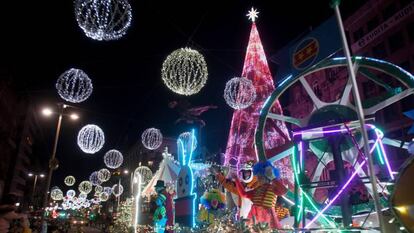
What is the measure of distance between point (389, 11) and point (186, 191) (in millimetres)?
34838

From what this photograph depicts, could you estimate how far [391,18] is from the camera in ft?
120

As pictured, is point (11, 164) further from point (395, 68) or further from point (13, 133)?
point (395, 68)

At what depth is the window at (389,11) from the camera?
3719cm

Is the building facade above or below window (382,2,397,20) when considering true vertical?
below

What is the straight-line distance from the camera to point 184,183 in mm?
14617

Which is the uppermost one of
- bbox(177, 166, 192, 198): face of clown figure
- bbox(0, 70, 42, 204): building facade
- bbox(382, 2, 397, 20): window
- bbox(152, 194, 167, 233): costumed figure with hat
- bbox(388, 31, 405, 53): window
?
bbox(382, 2, 397, 20): window

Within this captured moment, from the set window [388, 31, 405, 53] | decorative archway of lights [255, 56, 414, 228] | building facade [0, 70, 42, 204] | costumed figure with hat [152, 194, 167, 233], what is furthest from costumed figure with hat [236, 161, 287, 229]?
building facade [0, 70, 42, 204]

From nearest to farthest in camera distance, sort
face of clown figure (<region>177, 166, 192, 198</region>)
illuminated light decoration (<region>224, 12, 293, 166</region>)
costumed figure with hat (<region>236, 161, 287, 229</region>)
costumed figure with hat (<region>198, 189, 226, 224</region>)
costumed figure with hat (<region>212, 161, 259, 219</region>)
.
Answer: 1. costumed figure with hat (<region>236, 161, 287, 229</region>)
2. costumed figure with hat (<region>212, 161, 259, 219</region>)
3. costumed figure with hat (<region>198, 189, 226, 224</region>)
4. face of clown figure (<region>177, 166, 192, 198</region>)
5. illuminated light decoration (<region>224, 12, 293, 166</region>)

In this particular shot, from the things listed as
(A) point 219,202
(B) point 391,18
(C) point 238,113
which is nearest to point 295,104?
(B) point 391,18

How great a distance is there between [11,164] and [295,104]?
44.1m

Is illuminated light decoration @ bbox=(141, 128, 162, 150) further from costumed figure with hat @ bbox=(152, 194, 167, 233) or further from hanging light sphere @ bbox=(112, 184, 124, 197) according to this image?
hanging light sphere @ bbox=(112, 184, 124, 197)

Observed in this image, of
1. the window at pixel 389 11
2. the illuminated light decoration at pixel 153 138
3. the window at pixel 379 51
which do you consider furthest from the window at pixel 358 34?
the illuminated light decoration at pixel 153 138

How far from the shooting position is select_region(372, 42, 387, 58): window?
38.5 m

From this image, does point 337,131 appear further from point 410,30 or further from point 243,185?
point 410,30
